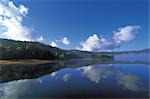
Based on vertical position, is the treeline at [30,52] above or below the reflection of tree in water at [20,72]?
above

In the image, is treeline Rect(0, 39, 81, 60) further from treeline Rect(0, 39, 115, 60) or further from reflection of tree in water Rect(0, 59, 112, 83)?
reflection of tree in water Rect(0, 59, 112, 83)

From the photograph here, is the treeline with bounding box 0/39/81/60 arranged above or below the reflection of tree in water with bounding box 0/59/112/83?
above

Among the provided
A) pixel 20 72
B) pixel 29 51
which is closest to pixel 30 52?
pixel 29 51

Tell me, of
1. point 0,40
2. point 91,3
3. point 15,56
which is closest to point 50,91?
point 91,3

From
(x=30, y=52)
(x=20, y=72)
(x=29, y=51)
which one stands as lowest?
(x=20, y=72)

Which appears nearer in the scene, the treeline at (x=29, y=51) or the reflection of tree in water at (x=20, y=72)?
the reflection of tree in water at (x=20, y=72)

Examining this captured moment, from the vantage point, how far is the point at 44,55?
29.1 m

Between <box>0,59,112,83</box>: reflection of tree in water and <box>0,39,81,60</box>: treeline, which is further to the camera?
<box>0,39,81,60</box>: treeline

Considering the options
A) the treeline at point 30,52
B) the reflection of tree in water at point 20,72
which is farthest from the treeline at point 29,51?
the reflection of tree in water at point 20,72

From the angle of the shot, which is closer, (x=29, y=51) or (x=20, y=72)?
(x=20, y=72)

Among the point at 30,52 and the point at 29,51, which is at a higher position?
the point at 29,51

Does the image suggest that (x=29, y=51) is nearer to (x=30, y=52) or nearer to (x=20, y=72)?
(x=30, y=52)

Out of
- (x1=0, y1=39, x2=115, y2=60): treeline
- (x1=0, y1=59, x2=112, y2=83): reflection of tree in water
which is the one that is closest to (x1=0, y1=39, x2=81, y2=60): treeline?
(x1=0, y1=39, x2=115, y2=60): treeline

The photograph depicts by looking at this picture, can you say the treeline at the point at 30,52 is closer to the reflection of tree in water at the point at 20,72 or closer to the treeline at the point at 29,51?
the treeline at the point at 29,51
